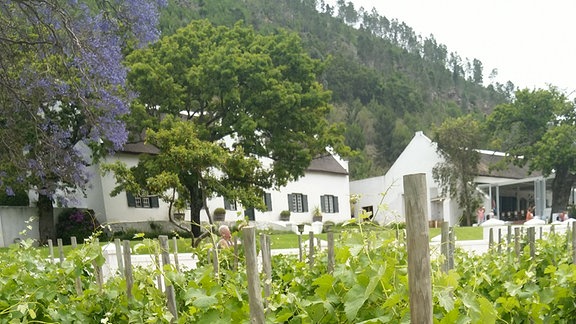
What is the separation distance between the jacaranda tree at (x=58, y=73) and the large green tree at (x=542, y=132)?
79.2 feet

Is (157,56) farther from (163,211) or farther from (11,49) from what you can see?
(11,49)

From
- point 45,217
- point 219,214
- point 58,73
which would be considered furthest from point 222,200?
point 58,73

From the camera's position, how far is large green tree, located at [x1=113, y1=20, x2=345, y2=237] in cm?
2047

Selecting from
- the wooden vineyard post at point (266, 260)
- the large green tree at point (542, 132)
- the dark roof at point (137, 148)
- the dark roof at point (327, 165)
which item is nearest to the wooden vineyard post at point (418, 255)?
the wooden vineyard post at point (266, 260)

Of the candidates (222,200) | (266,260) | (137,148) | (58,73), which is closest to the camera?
(266,260)

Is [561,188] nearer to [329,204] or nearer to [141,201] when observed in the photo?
[329,204]

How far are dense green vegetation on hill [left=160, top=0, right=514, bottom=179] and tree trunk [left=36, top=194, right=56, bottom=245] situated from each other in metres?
29.3

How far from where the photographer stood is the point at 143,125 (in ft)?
65.4

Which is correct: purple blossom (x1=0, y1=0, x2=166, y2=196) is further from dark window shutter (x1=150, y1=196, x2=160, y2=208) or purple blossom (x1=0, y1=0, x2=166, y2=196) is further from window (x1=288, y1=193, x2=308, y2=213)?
window (x1=288, y1=193, x2=308, y2=213)

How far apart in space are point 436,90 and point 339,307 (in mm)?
95693

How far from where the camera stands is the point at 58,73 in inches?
569

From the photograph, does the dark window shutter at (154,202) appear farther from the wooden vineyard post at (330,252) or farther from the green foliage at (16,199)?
the wooden vineyard post at (330,252)

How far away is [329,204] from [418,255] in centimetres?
3162

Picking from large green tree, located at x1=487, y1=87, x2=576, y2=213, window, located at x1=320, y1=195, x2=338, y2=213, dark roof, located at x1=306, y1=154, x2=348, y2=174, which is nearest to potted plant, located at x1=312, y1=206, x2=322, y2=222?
window, located at x1=320, y1=195, x2=338, y2=213
